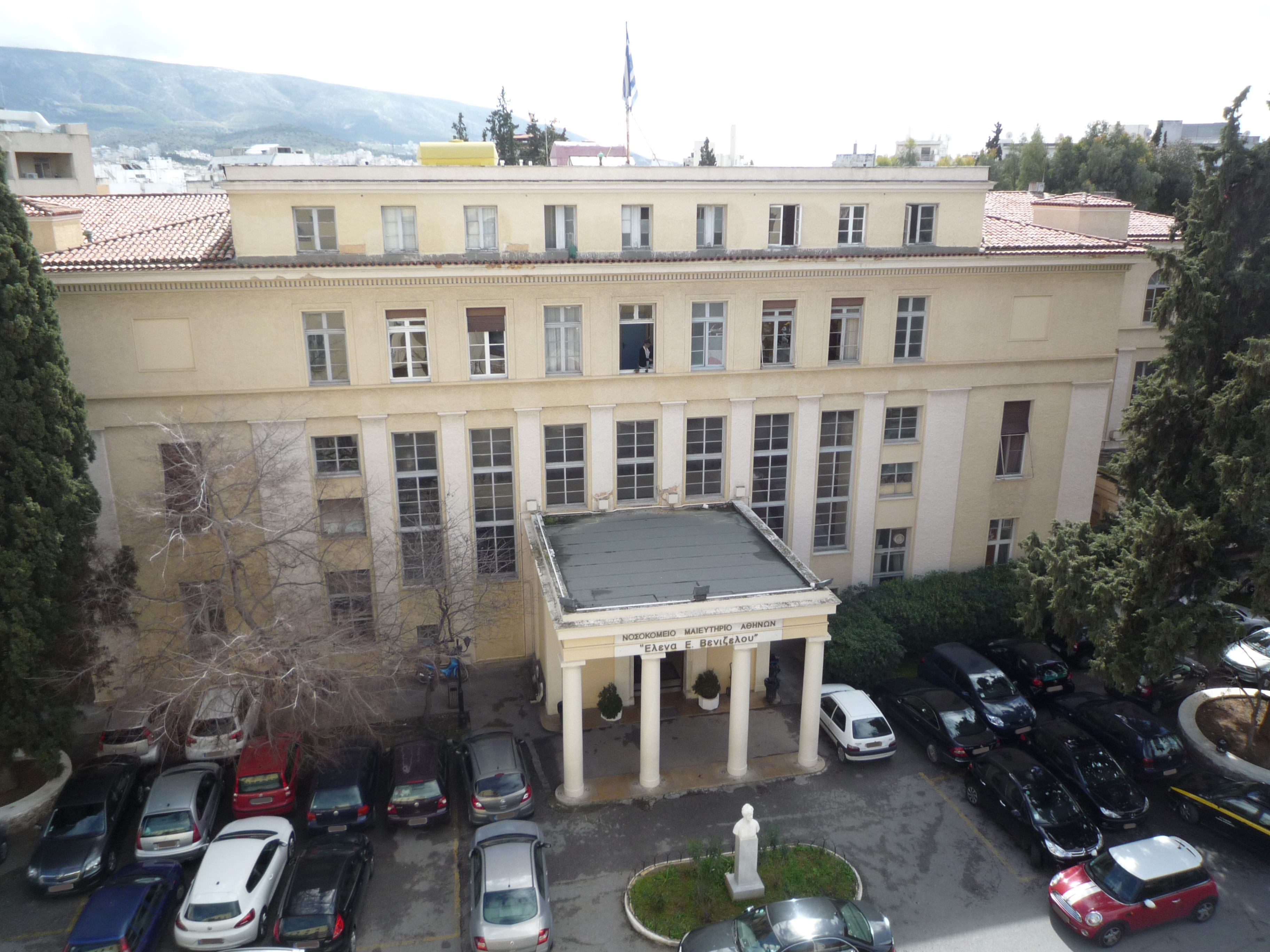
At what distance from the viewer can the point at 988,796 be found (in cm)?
2050

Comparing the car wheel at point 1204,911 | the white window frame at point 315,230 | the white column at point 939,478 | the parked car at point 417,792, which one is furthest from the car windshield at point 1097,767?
the white window frame at point 315,230

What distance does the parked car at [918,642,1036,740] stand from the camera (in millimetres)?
23297

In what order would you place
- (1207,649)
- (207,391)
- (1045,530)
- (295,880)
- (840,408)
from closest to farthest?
(295,880), (1207,649), (207,391), (840,408), (1045,530)

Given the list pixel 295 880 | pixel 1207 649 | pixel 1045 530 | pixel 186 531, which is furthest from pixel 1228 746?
pixel 186 531

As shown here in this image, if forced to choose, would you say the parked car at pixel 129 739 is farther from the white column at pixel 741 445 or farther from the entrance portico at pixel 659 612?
the white column at pixel 741 445

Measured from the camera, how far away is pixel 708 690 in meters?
25.0

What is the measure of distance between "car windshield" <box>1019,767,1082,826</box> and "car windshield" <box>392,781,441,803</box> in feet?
45.3

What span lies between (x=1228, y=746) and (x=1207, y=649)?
452cm

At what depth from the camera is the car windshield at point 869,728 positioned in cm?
2247

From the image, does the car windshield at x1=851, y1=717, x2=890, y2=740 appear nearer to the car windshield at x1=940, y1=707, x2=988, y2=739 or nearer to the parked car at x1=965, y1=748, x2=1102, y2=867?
the car windshield at x1=940, y1=707, x2=988, y2=739

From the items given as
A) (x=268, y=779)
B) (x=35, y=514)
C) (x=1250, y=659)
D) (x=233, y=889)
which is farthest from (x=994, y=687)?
(x=35, y=514)

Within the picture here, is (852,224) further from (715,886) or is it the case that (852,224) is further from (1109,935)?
(1109,935)

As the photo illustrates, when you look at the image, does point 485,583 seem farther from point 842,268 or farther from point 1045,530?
point 1045,530

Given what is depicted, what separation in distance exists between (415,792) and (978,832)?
13518 mm
